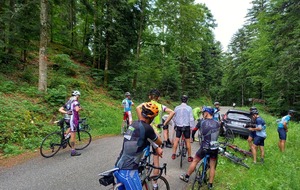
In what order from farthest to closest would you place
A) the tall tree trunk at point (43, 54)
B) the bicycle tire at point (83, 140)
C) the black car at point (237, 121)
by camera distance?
the tall tree trunk at point (43, 54)
the black car at point (237, 121)
the bicycle tire at point (83, 140)

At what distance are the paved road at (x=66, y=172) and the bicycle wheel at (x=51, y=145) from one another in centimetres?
22

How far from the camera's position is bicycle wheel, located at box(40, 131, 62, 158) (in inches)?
270

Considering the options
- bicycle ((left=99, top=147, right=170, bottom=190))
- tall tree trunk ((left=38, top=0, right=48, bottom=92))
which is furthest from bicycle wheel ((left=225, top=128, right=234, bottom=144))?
tall tree trunk ((left=38, top=0, right=48, bottom=92))

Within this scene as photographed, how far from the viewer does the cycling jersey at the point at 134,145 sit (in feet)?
9.58

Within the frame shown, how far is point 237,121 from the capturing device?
11328mm

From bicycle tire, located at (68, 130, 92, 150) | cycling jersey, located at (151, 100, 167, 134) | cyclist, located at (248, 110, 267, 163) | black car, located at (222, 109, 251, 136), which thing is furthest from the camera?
black car, located at (222, 109, 251, 136)

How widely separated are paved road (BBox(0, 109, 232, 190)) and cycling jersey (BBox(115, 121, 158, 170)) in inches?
93.4

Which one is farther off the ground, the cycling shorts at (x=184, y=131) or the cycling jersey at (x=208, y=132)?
the cycling jersey at (x=208, y=132)

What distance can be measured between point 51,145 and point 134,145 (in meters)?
4.99

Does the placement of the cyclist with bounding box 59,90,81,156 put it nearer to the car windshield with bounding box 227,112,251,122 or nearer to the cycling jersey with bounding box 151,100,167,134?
the cycling jersey with bounding box 151,100,167,134

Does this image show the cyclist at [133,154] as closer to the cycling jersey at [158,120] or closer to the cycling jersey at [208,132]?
the cycling jersey at [208,132]

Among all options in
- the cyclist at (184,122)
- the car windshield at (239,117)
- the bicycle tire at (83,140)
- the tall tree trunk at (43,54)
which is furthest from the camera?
the car windshield at (239,117)

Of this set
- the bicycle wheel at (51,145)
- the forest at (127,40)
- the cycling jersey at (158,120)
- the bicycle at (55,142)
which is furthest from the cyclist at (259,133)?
the forest at (127,40)

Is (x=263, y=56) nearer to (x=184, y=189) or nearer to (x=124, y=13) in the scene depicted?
(x=124, y=13)
